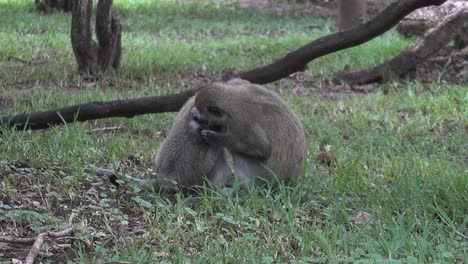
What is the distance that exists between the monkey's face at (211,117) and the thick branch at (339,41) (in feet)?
4.08

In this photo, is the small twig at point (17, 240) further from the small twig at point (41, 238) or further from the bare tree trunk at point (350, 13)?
the bare tree trunk at point (350, 13)

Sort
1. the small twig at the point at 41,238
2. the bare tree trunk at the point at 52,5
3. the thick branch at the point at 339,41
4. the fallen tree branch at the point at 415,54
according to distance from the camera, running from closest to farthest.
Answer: the small twig at the point at 41,238, the thick branch at the point at 339,41, the fallen tree branch at the point at 415,54, the bare tree trunk at the point at 52,5

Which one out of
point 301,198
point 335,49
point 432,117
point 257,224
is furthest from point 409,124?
point 257,224

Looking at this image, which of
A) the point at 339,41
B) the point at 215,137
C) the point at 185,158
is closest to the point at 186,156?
the point at 185,158

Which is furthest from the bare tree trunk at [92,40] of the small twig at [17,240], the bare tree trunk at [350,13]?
the small twig at [17,240]

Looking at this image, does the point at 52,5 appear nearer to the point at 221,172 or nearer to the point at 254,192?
the point at 221,172

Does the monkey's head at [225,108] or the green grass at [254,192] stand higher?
the monkey's head at [225,108]

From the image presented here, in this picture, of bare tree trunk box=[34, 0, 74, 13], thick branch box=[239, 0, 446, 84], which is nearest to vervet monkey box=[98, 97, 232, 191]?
thick branch box=[239, 0, 446, 84]

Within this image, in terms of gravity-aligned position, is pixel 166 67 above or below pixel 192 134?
below

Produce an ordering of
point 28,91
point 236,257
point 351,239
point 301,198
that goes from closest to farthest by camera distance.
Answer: point 236,257 → point 351,239 → point 301,198 → point 28,91

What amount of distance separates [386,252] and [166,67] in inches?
249

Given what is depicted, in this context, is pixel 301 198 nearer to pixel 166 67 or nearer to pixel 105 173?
pixel 105 173

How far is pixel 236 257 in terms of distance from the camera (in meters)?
3.87

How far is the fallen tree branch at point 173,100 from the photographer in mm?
5965
